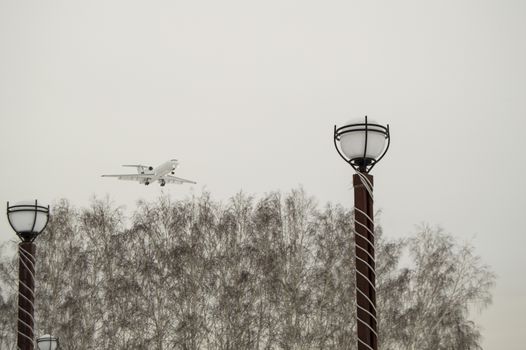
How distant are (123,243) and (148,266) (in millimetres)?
2451

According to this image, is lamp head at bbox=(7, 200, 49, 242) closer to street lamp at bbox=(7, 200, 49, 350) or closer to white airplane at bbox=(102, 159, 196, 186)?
street lamp at bbox=(7, 200, 49, 350)

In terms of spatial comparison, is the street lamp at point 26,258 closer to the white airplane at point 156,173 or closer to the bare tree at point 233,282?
the bare tree at point 233,282

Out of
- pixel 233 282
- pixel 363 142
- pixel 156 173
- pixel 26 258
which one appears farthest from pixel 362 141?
pixel 156 173

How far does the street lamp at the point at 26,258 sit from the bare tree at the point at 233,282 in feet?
81.5

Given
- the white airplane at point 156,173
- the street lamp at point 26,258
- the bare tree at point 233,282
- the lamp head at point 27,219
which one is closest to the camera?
the street lamp at point 26,258

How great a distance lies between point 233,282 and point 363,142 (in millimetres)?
30537

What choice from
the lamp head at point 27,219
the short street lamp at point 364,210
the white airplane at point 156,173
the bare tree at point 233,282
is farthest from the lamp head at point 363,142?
the white airplane at point 156,173

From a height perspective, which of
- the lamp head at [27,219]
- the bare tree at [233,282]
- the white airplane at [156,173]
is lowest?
the lamp head at [27,219]

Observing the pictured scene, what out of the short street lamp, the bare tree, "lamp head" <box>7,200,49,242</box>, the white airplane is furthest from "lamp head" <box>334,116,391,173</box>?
the white airplane

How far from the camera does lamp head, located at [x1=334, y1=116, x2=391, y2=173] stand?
753cm

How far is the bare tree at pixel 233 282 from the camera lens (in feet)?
118

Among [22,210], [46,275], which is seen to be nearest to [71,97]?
[46,275]

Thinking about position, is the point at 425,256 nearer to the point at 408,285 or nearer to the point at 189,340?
the point at 408,285

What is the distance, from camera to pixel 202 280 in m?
37.5
